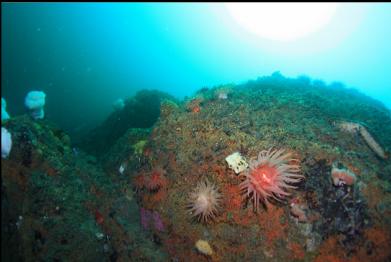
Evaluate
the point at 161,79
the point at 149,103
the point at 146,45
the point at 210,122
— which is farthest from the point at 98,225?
the point at 146,45

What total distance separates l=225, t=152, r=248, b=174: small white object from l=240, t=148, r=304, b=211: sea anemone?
9.7 inches

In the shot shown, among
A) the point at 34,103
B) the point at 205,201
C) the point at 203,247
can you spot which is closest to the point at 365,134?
the point at 205,201

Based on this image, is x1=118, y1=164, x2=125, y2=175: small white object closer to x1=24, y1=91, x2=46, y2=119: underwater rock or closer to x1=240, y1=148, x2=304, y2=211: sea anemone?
x1=240, y1=148, x2=304, y2=211: sea anemone

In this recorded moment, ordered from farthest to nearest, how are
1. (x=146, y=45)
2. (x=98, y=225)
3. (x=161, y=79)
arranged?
1. (x=146, y=45)
2. (x=161, y=79)
3. (x=98, y=225)

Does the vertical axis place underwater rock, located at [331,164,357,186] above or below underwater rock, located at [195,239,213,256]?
above

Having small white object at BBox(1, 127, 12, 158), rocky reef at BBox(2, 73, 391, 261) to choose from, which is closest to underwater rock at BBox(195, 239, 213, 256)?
rocky reef at BBox(2, 73, 391, 261)

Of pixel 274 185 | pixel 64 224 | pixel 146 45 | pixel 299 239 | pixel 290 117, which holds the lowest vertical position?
pixel 64 224

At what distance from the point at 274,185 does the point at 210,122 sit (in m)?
2.23

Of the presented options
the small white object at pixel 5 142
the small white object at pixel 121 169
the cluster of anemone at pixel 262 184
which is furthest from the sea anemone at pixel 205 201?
the small white object at pixel 5 142

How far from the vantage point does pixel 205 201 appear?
498 centimetres

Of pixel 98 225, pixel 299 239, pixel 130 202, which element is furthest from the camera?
pixel 130 202

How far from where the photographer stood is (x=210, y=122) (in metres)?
6.19

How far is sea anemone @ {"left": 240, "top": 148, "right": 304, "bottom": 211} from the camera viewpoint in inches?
179

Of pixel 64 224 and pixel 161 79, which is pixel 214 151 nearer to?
pixel 64 224
